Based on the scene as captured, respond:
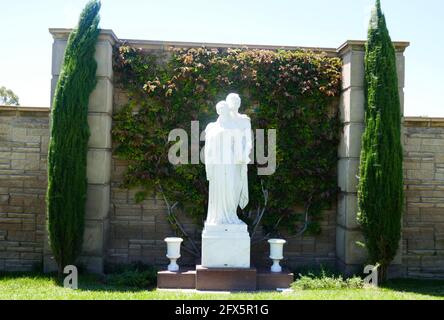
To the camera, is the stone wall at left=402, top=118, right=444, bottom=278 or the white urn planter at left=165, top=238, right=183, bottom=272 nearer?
the white urn planter at left=165, top=238, right=183, bottom=272

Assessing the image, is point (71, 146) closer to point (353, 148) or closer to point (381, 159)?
point (353, 148)

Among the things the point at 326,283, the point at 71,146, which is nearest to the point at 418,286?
the point at 326,283

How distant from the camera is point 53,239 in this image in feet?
20.6

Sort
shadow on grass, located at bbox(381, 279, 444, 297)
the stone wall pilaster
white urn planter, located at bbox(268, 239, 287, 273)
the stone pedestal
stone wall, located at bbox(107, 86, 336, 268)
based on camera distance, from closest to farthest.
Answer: shadow on grass, located at bbox(381, 279, 444, 297) < the stone pedestal < white urn planter, located at bbox(268, 239, 287, 273) < the stone wall pilaster < stone wall, located at bbox(107, 86, 336, 268)

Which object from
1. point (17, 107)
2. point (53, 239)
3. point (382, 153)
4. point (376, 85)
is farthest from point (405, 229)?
point (17, 107)

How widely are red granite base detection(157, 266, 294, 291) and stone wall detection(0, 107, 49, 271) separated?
2314 mm

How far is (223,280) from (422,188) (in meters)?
3.47

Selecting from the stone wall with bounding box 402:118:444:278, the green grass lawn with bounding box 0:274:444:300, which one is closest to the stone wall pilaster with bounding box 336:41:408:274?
the stone wall with bounding box 402:118:444:278

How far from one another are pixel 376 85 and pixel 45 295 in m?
5.08

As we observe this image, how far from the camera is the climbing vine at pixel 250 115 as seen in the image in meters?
7.11

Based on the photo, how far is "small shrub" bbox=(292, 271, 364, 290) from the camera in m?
6.09

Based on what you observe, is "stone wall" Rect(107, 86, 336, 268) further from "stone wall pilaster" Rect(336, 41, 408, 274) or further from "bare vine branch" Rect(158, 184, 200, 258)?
"stone wall pilaster" Rect(336, 41, 408, 274)

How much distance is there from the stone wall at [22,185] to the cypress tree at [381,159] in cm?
481

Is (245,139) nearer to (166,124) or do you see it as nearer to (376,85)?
(166,124)
